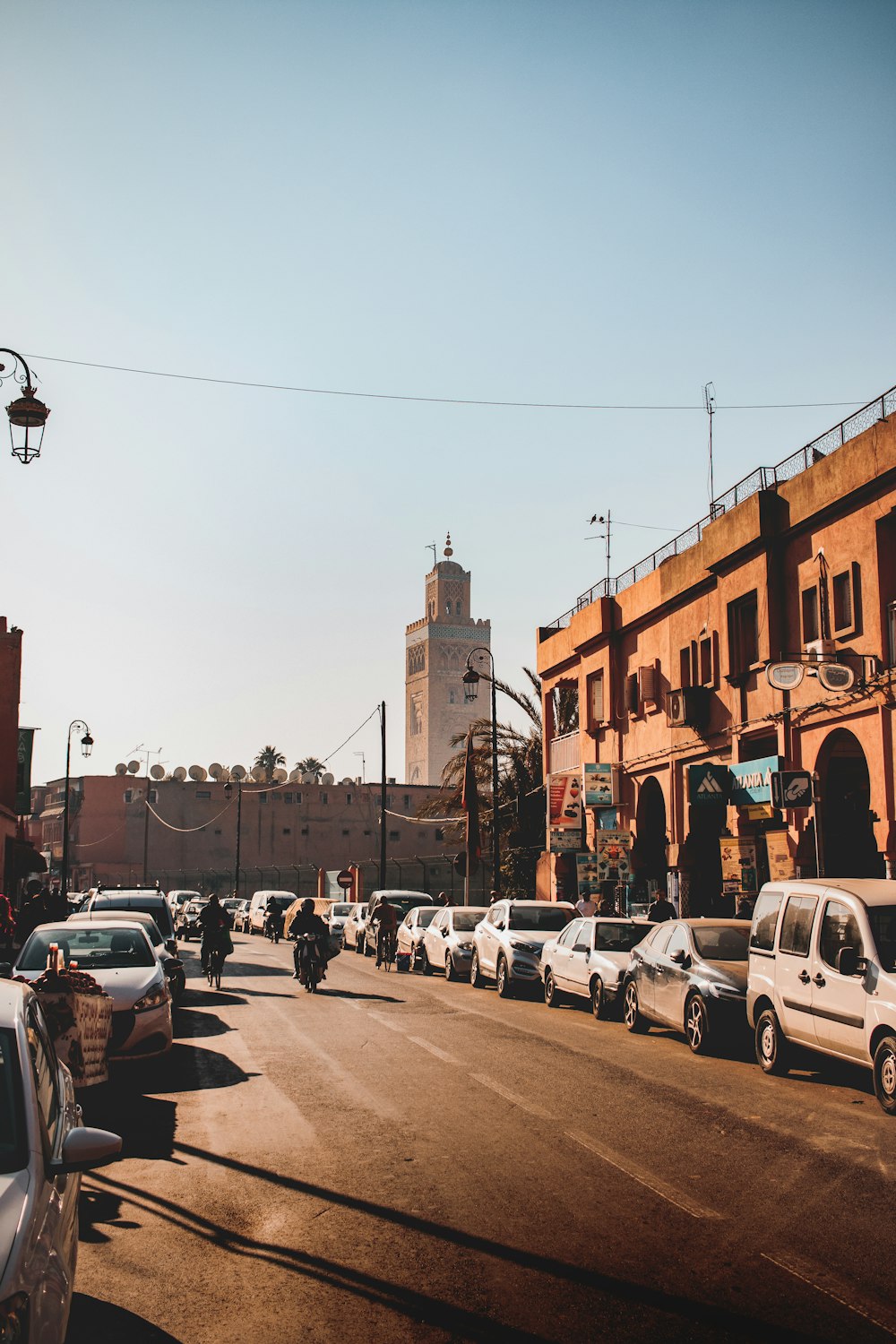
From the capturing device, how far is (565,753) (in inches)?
1641

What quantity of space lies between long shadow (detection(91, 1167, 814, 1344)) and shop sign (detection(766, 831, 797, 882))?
18.5 meters

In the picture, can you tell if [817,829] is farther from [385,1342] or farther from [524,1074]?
[385,1342]

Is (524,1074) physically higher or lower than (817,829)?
lower

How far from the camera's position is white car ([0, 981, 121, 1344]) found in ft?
13.1

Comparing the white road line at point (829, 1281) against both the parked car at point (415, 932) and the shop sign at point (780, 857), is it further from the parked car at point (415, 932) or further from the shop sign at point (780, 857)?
the parked car at point (415, 932)

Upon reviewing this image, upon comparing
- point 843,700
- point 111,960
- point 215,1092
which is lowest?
point 215,1092

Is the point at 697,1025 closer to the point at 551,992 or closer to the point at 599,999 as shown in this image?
the point at 599,999

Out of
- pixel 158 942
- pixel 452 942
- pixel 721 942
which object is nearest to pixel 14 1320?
pixel 721 942

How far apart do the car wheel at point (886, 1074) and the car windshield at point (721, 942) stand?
4.38 metres

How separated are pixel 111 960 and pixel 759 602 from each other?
16057mm

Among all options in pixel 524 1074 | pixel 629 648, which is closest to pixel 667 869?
pixel 629 648

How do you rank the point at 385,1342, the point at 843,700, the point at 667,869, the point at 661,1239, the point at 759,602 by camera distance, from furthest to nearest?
the point at 667,869
the point at 759,602
the point at 843,700
the point at 661,1239
the point at 385,1342

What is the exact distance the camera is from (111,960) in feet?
49.1

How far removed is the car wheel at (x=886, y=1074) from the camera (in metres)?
11.1
